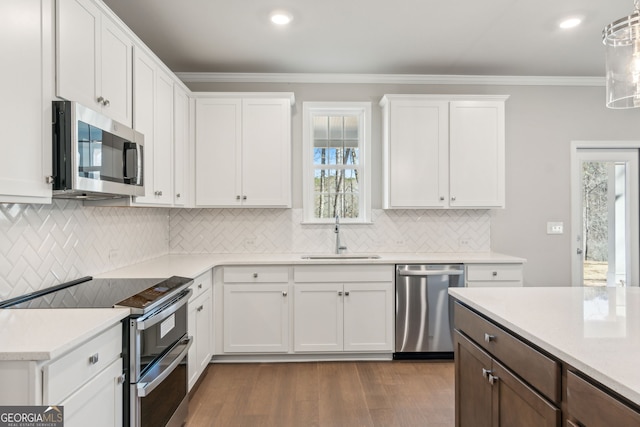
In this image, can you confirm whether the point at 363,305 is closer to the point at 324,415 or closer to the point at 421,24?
the point at 324,415

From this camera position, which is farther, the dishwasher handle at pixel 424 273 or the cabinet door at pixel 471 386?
the dishwasher handle at pixel 424 273

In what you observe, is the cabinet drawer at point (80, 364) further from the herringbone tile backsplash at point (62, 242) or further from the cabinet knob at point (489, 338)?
the cabinet knob at point (489, 338)

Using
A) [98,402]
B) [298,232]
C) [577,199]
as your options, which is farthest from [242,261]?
[577,199]

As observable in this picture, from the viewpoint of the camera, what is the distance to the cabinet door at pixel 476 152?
3566mm

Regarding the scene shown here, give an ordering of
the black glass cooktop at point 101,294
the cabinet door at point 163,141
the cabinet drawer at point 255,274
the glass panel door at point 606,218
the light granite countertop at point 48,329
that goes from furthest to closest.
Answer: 1. the glass panel door at point 606,218
2. the cabinet drawer at point 255,274
3. the cabinet door at point 163,141
4. the black glass cooktop at point 101,294
5. the light granite countertop at point 48,329

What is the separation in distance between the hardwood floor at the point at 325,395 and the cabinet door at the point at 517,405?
104cm

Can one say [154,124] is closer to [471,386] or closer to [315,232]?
[315,232]

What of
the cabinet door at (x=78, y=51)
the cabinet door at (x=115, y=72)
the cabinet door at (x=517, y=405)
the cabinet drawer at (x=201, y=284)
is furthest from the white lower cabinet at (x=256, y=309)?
the cabinet door at (x=517, y=405)

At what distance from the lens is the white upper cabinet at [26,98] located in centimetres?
135

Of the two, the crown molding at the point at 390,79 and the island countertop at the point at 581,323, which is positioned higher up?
the crown molding at the point at 390,79

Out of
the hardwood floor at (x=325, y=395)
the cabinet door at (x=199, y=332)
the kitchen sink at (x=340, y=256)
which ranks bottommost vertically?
the hardwood floor at (x=325, y=395)

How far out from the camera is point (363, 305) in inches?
130

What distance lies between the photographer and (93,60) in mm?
1919

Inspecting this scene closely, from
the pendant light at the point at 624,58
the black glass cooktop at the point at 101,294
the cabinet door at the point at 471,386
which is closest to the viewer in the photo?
the pendant light at the point at 624,58
